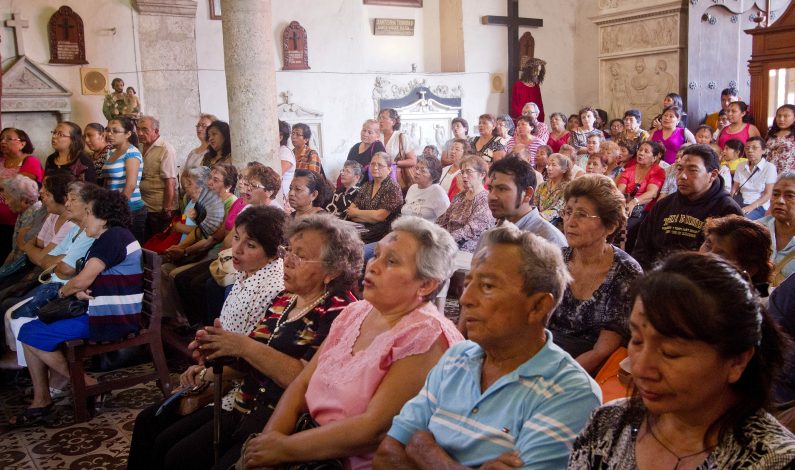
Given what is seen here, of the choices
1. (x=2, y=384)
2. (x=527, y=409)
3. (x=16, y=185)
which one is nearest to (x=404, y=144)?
(x=16, y=185)

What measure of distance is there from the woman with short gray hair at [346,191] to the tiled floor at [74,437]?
2.15m

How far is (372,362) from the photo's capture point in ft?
6.94

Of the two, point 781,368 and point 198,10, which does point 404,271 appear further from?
point 198,10

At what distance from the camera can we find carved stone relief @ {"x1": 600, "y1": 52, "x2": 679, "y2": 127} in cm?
1035

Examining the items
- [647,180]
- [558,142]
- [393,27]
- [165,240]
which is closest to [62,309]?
[165,240]

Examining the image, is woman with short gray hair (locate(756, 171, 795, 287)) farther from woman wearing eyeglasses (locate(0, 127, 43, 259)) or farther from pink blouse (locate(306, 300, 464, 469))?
woman wearing eyeglasses (locate(0, 127, 43, 259))

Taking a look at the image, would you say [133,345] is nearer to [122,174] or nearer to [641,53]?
[122,174]

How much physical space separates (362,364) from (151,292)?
2.14 m

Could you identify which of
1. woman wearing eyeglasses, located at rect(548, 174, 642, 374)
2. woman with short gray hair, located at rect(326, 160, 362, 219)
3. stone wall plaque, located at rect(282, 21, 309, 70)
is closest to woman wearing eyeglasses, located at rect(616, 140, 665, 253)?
woman with short gray hair, located at rect(326, 160, 362, 219)

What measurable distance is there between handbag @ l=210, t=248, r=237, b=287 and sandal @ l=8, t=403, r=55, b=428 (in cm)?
113

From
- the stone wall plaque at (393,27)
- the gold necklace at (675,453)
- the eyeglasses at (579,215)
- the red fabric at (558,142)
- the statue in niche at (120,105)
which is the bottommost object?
the gold necklace at (675,453)

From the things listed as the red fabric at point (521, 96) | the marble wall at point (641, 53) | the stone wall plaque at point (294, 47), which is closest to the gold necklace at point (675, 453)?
the stone wall plaque at point (294, 47)

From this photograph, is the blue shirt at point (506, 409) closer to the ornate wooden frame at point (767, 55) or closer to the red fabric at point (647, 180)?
the red fabric at point (647, 180)

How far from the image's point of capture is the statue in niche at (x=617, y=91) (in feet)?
36.3
